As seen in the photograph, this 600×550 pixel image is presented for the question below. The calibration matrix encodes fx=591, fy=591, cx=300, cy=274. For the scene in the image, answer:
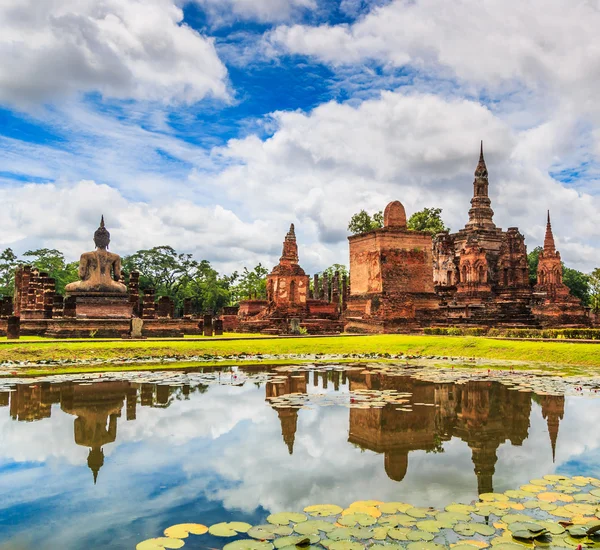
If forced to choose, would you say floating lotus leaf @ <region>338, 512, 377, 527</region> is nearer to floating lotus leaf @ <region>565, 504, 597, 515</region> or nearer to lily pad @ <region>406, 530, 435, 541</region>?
lily pad @ <region>406, 530, 435, 541</region>

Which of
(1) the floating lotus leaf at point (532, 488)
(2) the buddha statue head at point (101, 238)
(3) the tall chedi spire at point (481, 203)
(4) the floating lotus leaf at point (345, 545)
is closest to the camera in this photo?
(4) the floating lotus leaf at point (345, 545)

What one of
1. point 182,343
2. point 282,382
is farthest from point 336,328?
point 282,382

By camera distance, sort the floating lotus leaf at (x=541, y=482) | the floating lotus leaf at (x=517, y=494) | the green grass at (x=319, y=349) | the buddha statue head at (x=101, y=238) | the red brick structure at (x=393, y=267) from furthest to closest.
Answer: the red brick structure at (x=393, y=267) < the buddha statue head at (x=101, y=238) < the green grass at (x=319, y=349) < the floating lotus leaf at (x=541, y=482) < the floating lotus leaf at (x=517, y=494)

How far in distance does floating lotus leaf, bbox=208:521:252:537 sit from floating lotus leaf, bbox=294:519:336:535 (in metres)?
0.45

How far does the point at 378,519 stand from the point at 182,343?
53.3 ft

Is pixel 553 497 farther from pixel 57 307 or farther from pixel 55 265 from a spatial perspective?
pixel 55 265

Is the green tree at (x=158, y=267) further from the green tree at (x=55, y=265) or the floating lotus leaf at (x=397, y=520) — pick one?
the floating lotus leaf at (x=397, y=520)

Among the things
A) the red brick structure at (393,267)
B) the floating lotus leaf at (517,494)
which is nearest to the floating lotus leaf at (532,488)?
the floating lotus leaf at (517,494)

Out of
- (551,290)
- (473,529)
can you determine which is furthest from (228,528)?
(551,290)

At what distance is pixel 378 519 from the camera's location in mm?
5148

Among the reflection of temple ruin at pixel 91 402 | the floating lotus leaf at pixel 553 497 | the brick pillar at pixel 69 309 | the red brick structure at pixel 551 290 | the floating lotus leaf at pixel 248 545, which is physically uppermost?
the red brick structure at pixel 551 290

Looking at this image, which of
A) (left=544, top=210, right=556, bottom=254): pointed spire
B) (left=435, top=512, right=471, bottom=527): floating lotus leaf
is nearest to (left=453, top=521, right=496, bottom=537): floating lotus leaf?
(left=435, top=512, right=471, bottom=527): floating lotus leaf

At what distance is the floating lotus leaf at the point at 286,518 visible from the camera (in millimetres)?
5113

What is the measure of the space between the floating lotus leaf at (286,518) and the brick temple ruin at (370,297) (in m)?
20.1
